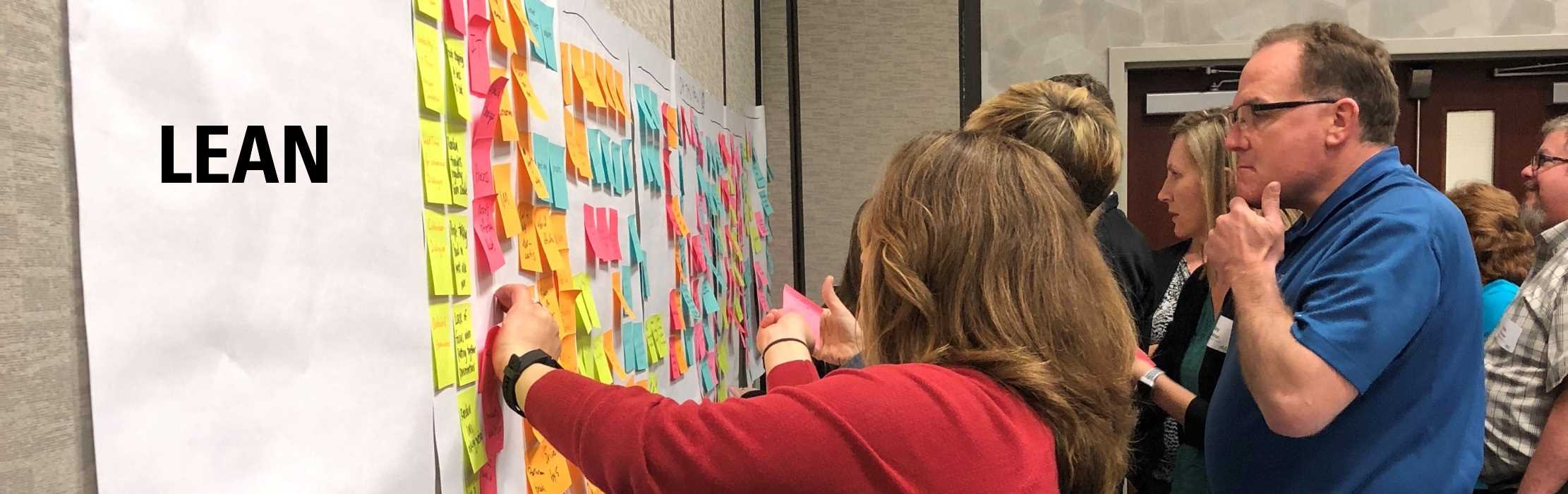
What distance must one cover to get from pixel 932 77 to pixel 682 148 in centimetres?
150

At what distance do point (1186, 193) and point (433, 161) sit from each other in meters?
1.70

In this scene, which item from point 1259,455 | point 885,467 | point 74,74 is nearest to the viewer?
point 74,74

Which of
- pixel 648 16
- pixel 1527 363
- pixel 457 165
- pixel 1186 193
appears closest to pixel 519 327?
pixel 457 165

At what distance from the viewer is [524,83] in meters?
0.98

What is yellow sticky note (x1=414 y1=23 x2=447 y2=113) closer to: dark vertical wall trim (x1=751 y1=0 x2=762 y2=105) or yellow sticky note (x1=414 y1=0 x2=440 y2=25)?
yellow sticky note (x1=414 y1=0 x2=440 y2=25)

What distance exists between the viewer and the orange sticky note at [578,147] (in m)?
1.14

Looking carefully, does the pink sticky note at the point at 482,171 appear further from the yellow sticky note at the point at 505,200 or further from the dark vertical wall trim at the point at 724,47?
the dark vertical wall trim at the point at 724,47

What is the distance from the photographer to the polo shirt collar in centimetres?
126

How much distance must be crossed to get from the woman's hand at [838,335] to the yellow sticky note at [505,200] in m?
0.51

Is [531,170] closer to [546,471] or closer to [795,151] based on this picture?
[546,471]

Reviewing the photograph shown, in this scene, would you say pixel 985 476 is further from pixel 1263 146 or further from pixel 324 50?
pixel 1263 146

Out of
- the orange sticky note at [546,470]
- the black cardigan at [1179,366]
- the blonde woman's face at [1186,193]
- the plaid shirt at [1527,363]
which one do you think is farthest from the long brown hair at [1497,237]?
the orange sticky note at [546,470]

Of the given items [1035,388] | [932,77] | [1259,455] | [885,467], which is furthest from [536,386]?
[932,77]

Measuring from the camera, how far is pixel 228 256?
1.79 feet
